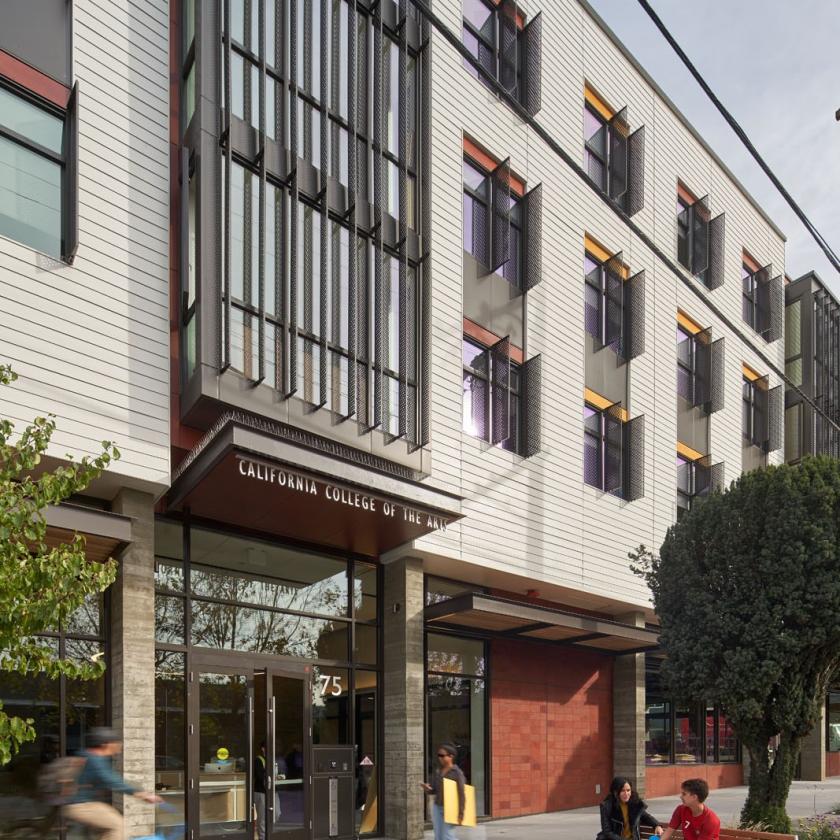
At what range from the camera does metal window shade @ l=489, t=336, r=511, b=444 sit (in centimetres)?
2217

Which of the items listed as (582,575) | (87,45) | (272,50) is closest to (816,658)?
(582,575)

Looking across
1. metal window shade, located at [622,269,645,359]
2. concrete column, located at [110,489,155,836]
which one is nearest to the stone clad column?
metal window shade, located at [622,269,645,359]

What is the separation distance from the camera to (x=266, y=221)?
16.2 metres

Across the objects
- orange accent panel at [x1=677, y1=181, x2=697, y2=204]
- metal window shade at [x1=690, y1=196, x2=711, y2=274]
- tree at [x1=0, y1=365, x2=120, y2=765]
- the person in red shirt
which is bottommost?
the person in red shirt

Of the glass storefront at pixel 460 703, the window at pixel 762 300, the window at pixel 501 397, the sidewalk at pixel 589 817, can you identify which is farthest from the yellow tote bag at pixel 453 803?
the window at pixel 762 300

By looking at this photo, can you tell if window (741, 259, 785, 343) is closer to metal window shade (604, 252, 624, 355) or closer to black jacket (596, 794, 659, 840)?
metal window shade (604, 252, 624, 355)

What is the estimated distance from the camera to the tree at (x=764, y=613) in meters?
17.7

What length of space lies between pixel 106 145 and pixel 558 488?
488 inches

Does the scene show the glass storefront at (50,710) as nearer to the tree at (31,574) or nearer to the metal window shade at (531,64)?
the tree at (31,574)

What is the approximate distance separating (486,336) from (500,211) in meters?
2.88

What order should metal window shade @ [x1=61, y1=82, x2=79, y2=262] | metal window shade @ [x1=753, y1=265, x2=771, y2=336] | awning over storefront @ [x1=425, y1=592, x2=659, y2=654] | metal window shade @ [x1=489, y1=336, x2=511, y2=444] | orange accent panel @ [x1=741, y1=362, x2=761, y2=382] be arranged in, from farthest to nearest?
metal window shade @ [x1=753, y1=265, x2=771, y2=336]
orange accent panel @ [x1=741, y1=362, x2=761, y2=382]
metal window shade @ [x1=489, y1=336, x2=511, y2=444]
awning over storefront @ [x1=425, y1=592, x2=659, y2=654]
metal window shade @ [x1=61, y1=82, x2=79, y2=262]

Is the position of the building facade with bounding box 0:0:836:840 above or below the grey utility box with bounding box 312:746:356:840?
above

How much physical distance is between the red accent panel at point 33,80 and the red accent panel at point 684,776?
2086 centimetres

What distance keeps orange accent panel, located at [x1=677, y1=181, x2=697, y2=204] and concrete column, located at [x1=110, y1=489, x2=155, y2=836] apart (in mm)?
21525
